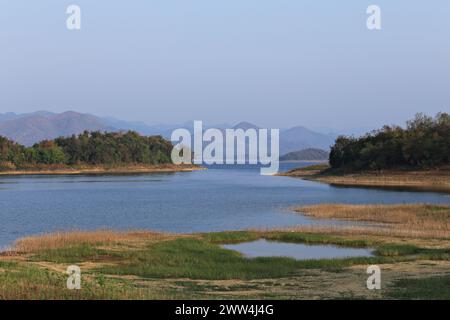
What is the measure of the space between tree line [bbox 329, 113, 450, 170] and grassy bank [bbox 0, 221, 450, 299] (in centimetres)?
9849

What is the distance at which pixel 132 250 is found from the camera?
120 ft

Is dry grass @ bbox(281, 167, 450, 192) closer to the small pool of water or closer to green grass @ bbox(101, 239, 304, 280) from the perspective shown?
the small pool of water

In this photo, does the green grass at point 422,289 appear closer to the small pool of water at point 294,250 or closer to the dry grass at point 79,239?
the small pool of water at point 294,250

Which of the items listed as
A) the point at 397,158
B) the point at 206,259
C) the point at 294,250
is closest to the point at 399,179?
the point at 397,158

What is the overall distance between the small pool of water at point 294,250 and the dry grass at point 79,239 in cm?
622

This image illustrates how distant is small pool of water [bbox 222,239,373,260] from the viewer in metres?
35.7

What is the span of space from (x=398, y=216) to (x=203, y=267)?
3070 cm

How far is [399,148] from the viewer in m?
148

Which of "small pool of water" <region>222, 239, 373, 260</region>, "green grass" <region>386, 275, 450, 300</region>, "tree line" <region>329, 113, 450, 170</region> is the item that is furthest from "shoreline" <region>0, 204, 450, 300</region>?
"tree line" <region>329, 113, 450, 170</region>

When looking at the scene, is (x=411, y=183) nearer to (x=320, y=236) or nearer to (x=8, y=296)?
(x=320, y=236)

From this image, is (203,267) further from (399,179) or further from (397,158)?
(397,158)

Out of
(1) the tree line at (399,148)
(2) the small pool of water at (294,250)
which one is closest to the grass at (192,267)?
(2) the small pool of water at (294,250)

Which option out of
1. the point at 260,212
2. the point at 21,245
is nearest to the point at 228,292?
the point at 21,245
